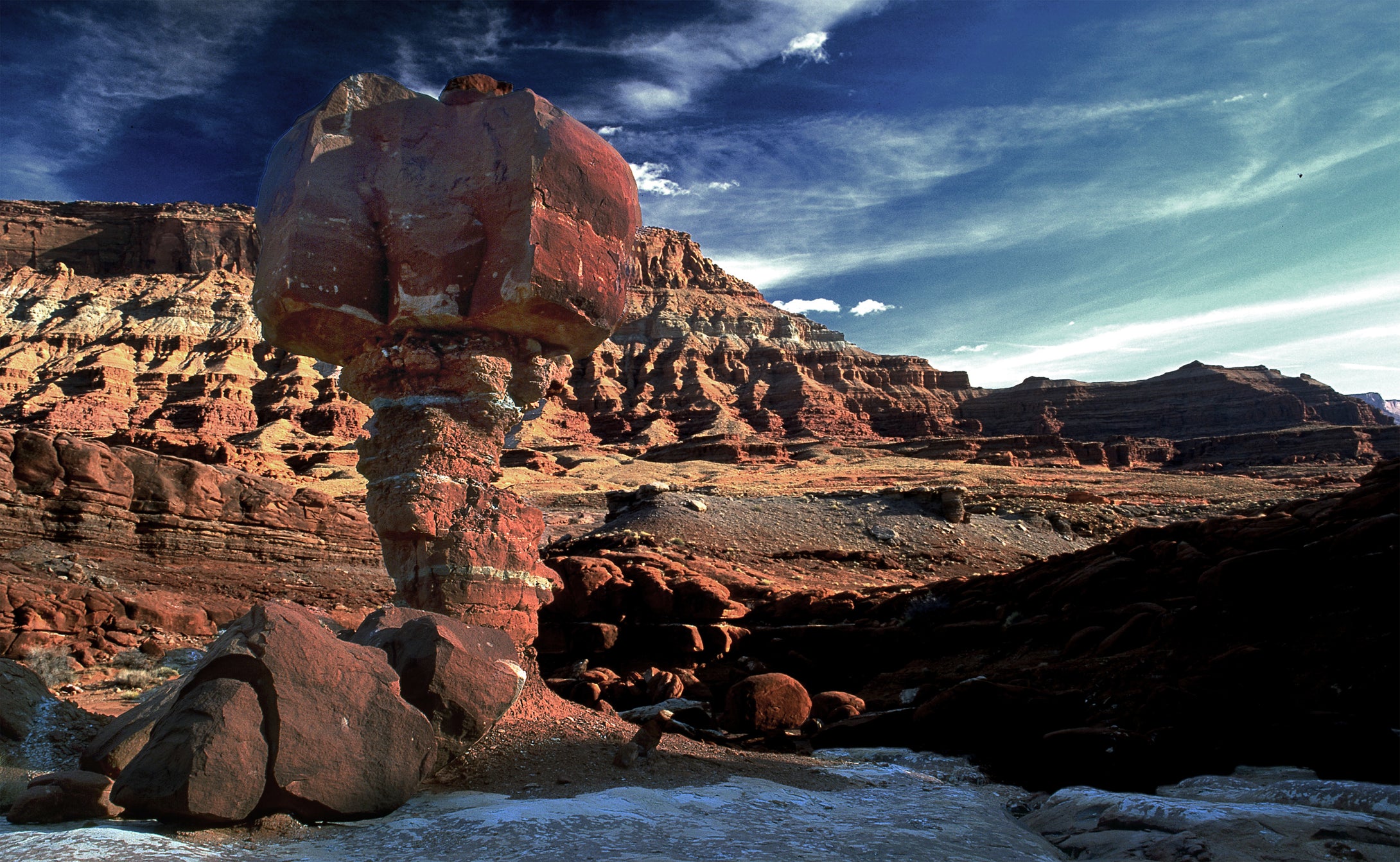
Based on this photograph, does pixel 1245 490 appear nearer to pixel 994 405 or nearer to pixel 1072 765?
pixel 1072 765

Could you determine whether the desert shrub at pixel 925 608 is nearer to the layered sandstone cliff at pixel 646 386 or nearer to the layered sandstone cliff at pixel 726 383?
the layered sandstone cliff at pixel 646 386

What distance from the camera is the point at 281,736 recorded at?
9.96ft

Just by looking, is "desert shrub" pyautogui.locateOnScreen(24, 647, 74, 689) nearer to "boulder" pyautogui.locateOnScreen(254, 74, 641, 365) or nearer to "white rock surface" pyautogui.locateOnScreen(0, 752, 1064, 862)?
"boulder" pyautogui.locateOnScreen(254, 74, 641, 365)

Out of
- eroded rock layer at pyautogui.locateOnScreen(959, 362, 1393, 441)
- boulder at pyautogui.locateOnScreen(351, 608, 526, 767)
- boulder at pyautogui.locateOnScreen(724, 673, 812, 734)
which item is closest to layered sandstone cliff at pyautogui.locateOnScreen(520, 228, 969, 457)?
eroded rock layer at pyautogui.locateOnScreen(959, 362, 1393, 441)

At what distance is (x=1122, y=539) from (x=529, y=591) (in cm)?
773

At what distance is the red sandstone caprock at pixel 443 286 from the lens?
538 cm

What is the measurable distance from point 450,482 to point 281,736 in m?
2.61

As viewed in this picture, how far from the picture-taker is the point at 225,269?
10256 centimetres

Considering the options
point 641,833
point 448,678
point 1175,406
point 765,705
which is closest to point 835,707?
point 765,705

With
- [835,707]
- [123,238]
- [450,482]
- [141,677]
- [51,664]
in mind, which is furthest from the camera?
[123,238]

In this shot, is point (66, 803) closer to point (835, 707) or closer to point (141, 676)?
point (141, 676)

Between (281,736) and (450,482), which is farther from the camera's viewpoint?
(450,482)

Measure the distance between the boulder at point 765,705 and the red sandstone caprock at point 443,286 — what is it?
6.23ft

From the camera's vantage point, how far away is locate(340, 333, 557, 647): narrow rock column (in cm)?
533
